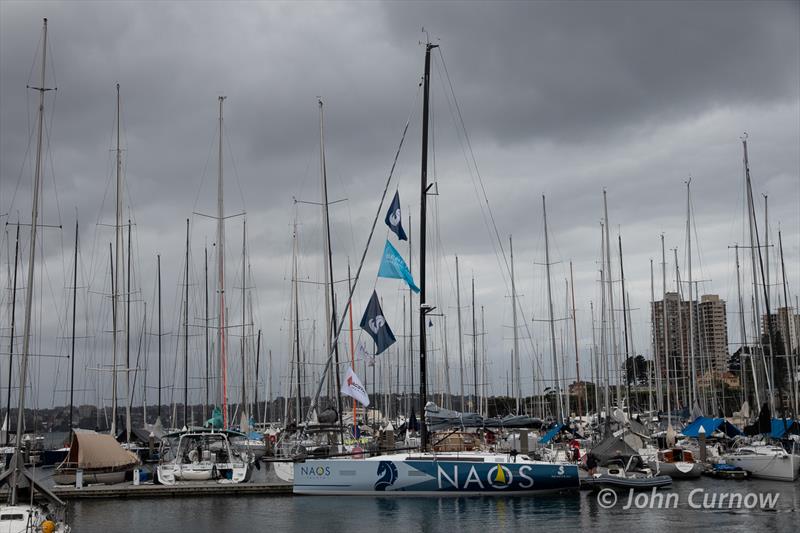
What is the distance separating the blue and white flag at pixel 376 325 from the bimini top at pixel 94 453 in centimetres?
1677

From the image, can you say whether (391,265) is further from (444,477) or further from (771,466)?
(771,466)

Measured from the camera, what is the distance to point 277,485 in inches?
1531

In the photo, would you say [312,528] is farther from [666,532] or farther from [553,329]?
[553,329]

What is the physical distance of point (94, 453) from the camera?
1668 inches

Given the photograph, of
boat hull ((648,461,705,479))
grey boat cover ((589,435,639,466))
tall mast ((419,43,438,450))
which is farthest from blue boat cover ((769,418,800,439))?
tall mast ((419,43,438,450))

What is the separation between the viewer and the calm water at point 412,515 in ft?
98.4

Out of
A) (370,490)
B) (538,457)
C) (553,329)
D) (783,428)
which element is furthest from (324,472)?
(553,329)

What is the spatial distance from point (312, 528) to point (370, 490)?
5.22m

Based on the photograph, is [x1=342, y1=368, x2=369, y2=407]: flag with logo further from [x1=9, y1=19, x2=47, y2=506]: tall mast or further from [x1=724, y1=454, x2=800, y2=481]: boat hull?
[x1=724, y1=454, x2=800, y2=481]: boat hull

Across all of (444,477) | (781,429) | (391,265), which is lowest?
(444,477)

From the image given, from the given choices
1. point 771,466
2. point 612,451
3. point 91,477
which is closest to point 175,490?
point 91,477

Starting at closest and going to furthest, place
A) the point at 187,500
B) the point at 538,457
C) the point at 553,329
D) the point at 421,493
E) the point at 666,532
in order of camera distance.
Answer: the point at 666,532 < the point at 421,493 < the point at 187,500 < the point at 538,457 < the point at 553,329

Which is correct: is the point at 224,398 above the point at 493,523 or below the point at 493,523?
above

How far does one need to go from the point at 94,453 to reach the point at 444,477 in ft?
62.6
